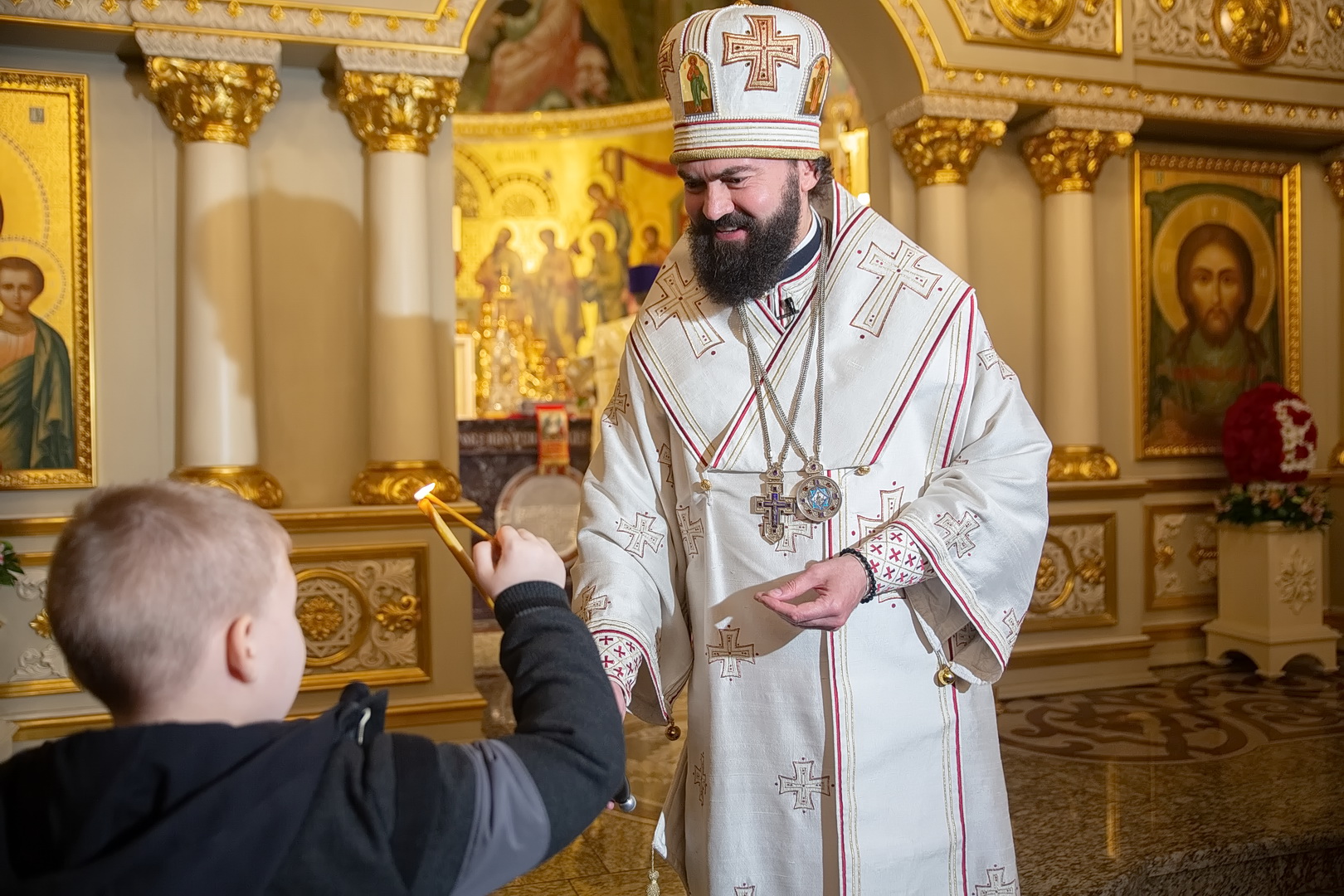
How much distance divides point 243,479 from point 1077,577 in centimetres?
452

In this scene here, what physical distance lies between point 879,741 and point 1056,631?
16.4 ft

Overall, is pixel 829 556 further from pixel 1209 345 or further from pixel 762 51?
pixel 1209 345

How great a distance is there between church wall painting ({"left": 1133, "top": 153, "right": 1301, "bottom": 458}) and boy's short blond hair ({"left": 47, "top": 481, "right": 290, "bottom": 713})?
697cm

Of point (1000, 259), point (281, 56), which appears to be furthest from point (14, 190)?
point (1000, 259)

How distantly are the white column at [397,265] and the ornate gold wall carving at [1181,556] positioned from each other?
14.6 ft

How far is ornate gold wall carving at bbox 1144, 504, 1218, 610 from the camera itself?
290 inches

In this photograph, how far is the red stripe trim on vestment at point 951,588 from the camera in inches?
79.1

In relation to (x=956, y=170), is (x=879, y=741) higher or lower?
lower

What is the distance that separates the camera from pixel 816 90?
227 cm

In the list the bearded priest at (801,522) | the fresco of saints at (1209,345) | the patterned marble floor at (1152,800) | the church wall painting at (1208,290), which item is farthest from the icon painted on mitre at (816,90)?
the fresco of saints at (1209,345)

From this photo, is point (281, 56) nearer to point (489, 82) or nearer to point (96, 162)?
point (96, 162)

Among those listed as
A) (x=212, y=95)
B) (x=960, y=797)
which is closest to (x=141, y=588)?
(x=960, y=797)

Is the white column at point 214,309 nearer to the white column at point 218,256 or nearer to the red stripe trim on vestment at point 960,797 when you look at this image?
the white column at point 218,256

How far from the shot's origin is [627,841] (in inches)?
170
